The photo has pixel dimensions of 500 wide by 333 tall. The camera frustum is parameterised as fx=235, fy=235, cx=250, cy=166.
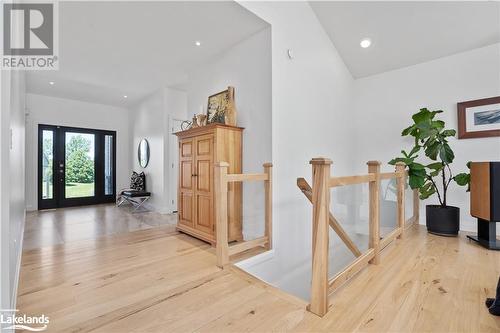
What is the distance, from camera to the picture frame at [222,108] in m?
3.08

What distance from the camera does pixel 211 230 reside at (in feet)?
9.50

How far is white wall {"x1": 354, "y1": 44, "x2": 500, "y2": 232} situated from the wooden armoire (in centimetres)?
285

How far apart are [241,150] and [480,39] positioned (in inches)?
146

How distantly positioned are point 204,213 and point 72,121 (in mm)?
5106

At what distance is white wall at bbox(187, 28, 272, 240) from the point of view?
285 cm

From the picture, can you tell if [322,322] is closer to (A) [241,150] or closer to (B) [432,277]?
(B) [432,277]

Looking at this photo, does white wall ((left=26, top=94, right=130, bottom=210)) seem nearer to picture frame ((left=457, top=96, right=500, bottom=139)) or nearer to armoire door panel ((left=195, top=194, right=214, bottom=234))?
armoire door panel ((left=195, top=194, right=214, bottom=234))

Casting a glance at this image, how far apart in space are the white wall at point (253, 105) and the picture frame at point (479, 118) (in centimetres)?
303

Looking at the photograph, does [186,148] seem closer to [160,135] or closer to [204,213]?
[204,213]

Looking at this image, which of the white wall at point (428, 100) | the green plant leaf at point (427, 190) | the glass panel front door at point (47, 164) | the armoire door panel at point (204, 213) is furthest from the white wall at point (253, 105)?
the glass panel front door at point (47, 164)

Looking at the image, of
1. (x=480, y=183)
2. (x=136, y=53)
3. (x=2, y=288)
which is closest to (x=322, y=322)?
(x=2, y=288)

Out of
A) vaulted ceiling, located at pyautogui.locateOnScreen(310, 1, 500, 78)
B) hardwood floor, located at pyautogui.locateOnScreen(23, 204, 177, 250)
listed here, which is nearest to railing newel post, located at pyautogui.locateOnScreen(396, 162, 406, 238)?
vaulted ceiling, located at pyautogui.locateOnScreen(310, 1, 500, 78)

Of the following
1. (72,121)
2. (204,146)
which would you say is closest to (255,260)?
(204,146)

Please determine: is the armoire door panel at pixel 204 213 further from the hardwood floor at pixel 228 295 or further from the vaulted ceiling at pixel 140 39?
the vaulted ceiling at pixel 140 39
